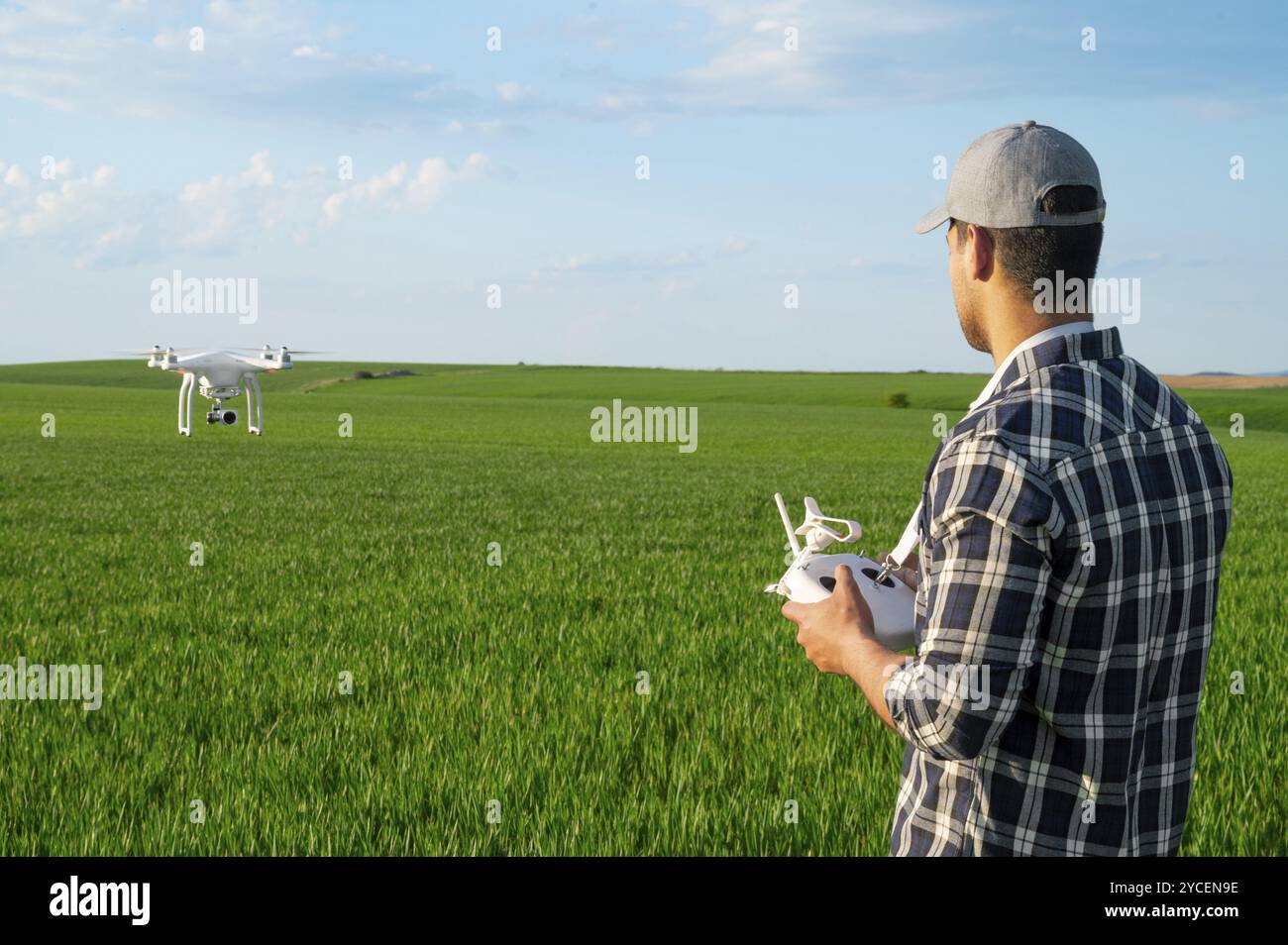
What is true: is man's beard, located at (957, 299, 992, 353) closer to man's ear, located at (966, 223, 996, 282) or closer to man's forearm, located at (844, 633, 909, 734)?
man's ear, located at (966, 223, 996, 282)

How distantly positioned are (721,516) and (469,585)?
32.2 feet

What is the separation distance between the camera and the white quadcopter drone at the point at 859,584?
9.84ft

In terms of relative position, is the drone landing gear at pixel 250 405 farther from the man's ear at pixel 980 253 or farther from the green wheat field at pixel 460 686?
the man's ear at pixel 980 253

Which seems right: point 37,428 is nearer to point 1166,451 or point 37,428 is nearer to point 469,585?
point 469,585

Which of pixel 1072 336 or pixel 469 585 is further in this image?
pixel 469 585

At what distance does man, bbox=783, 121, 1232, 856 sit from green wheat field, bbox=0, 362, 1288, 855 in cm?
250

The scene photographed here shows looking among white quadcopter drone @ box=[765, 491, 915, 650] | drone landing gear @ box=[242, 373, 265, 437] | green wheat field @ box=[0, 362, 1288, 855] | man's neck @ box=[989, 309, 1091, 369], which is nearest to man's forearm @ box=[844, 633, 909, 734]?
white quadcopter drone @ box=[765, 491, 915, 650]

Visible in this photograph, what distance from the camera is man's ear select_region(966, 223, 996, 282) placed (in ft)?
9.02

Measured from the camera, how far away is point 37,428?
58250 mm

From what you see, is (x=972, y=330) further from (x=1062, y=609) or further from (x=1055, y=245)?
(x=1062, y=609)

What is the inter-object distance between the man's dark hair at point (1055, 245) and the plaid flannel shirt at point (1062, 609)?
16 centimetres

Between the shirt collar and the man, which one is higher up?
the shirt collar
